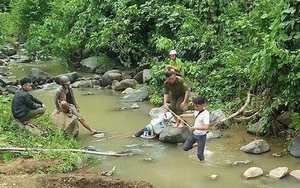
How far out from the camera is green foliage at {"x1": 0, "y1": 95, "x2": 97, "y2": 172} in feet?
27.0

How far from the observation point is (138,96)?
1423cm

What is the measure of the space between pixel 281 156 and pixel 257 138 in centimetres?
121

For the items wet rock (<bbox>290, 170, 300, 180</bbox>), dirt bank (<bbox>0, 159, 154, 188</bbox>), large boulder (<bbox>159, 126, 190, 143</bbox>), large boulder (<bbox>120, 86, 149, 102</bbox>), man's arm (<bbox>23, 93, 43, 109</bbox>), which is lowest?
large boulder (<bbox>120, 86, 149, 102</bbox>)

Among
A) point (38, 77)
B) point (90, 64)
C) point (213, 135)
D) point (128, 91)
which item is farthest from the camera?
point (90, 64)

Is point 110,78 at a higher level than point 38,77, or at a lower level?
higher

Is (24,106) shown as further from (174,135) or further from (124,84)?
(124,84)

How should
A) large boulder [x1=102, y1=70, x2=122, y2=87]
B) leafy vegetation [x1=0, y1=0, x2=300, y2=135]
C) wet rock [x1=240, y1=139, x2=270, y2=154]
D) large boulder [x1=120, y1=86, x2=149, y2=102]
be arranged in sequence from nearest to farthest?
wet rock [x1=240, y1=139, x2=270, y2=154] < leafy vegetation [x1=0, y1=0, x2=300, y2=135] < large boulder [x1=120, y1=86, x2=149, y2=102] < large boulder [x1=102, y1=70, x2=122, y2=87]

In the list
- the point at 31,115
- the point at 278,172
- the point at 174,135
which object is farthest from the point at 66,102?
the point at 278,172

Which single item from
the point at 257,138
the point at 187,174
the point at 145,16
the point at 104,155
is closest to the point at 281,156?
the point at 257,138

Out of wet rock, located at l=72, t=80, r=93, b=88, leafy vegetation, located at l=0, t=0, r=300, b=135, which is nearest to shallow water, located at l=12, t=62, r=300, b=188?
leafy vegetation, located at l=0, t=0, r=300, b=135

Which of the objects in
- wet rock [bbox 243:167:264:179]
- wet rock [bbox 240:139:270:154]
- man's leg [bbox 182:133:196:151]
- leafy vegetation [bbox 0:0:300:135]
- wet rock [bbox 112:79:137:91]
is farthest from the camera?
wet rock [bbox 112:79:137:91]

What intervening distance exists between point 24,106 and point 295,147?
532 centimetres

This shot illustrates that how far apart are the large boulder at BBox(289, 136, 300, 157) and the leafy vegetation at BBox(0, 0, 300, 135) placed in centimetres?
49

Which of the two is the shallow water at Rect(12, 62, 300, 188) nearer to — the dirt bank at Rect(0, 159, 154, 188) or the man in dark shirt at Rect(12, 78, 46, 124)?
the dirt bank at Rect(0, 159, 154, 188)
